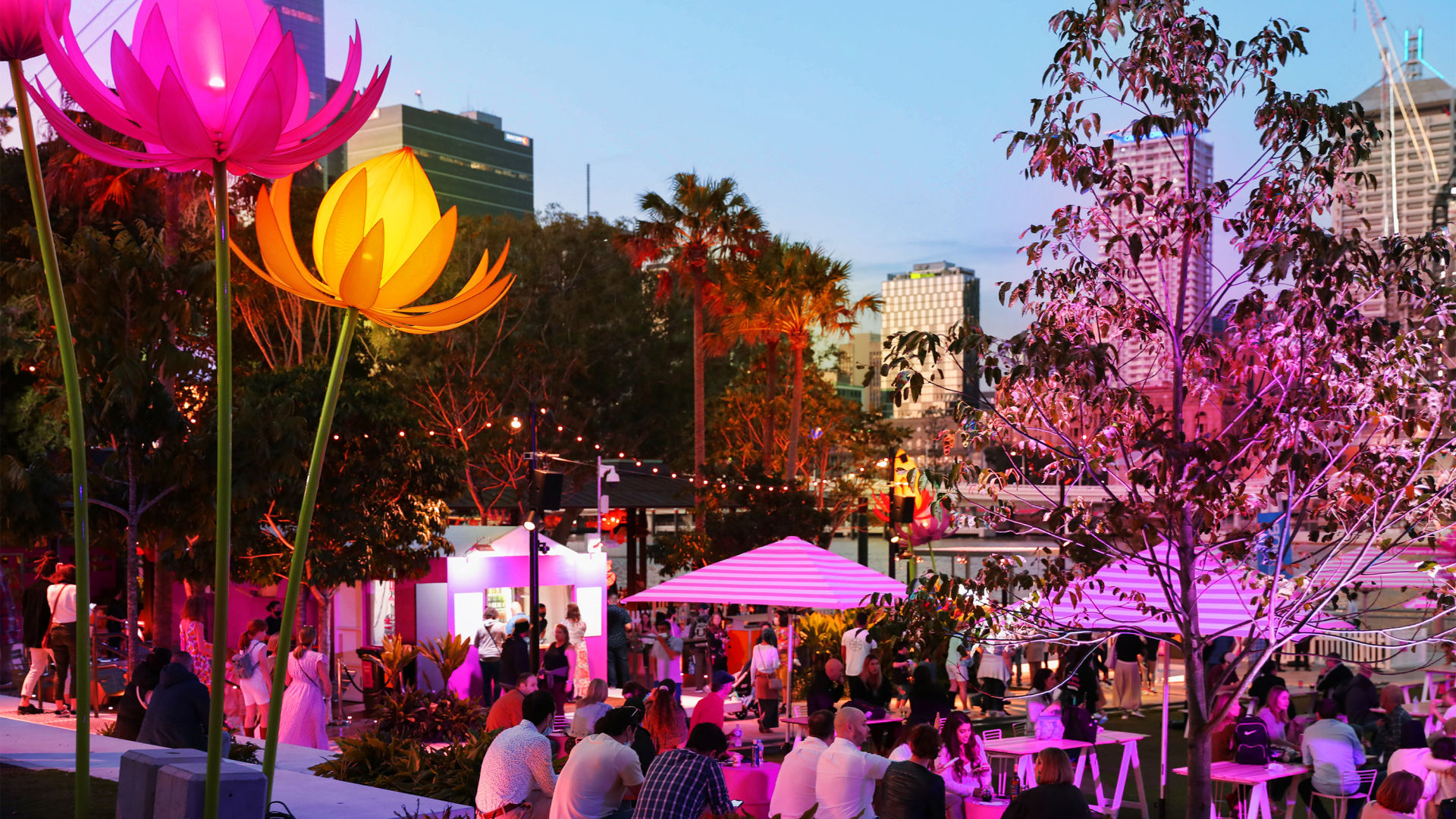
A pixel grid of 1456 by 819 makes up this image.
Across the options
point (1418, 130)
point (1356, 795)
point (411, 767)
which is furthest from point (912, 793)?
point (1418, 130)

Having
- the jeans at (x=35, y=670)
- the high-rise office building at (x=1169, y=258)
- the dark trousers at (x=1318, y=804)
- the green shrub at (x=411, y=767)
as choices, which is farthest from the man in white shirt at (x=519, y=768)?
the jeans at (x=35, y=670)

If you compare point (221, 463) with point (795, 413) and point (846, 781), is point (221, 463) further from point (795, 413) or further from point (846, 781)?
point (795, 413)

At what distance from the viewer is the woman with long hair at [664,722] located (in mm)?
9141

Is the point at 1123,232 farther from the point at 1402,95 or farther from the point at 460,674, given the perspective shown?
the point at 1402,95

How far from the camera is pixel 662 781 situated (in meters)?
6.83

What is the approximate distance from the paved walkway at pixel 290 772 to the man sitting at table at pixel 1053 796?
3.41 metres

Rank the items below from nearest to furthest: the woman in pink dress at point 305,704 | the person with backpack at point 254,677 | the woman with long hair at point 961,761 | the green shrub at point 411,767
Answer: the woman with long hair at point 961,761, the green shrub at point 411,767, the woman in pink dress at point 305,704, the person with backpack at point 254,677

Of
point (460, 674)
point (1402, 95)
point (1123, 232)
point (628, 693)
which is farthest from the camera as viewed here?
point (1402, 95)

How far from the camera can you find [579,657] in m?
20.0

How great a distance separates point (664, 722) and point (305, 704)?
17.5ft

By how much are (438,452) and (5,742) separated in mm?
8773

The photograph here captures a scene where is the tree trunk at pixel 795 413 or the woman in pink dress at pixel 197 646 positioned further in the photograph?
the tree trunk at pixel 795 413

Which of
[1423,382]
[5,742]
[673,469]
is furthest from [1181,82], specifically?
[673,469]

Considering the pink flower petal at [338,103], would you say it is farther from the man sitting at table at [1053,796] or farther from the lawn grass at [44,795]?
the lawn grass at [44,795]
